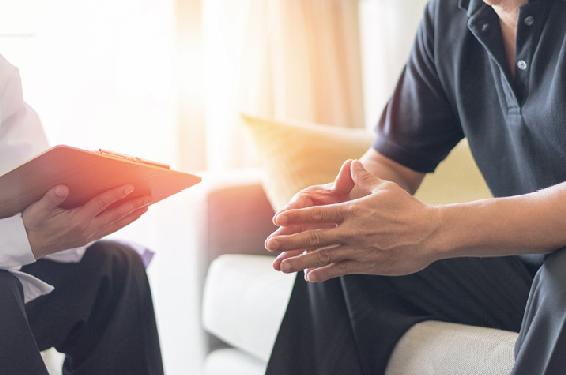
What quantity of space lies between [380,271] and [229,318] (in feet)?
2.31

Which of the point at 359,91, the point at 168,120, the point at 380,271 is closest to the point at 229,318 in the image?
the point at 380,271

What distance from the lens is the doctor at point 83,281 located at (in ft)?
3.86

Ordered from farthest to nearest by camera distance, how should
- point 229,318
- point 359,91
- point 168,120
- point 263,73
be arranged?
point 359,91 < point 263,73 < point 168,120 < point 229,318

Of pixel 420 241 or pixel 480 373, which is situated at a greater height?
pixel 420 241

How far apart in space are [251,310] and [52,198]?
1.81ft

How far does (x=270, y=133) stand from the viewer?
178 cm

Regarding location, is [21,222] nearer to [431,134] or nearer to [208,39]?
[431,134]

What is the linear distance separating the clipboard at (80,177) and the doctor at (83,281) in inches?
0.7

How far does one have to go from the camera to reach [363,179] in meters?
1.03

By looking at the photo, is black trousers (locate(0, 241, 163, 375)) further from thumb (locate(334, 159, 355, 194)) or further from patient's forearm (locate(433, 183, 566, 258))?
patient's forearm (locate(433, 183, 566, 258))

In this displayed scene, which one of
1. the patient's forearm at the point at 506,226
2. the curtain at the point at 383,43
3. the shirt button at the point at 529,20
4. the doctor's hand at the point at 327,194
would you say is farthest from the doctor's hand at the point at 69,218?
the curtain at the point at 383,43

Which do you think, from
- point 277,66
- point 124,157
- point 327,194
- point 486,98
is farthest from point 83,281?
point 277,66

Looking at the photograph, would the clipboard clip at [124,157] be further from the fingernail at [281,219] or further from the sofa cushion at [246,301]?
the sofa cushion at [246,301]

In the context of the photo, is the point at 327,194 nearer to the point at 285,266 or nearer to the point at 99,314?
the point at 285,266
